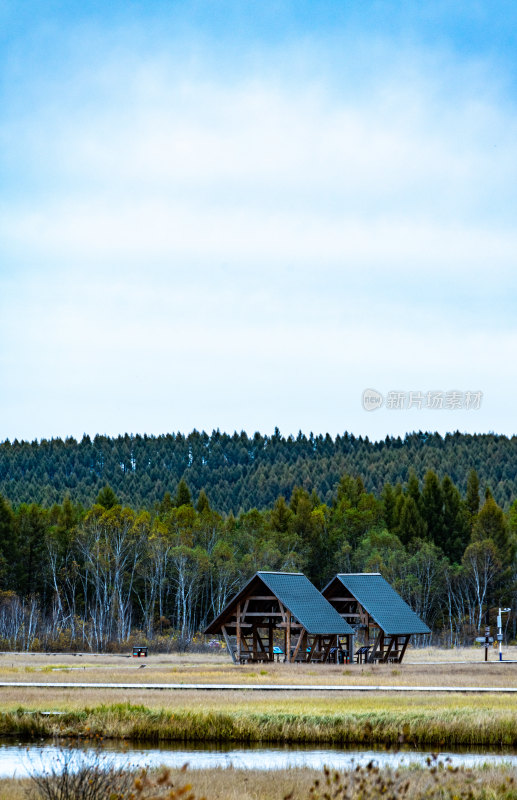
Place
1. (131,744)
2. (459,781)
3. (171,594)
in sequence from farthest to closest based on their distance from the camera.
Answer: (171,594)
(131,744)
(459,781)

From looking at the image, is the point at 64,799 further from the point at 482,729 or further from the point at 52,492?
the point at 52,492

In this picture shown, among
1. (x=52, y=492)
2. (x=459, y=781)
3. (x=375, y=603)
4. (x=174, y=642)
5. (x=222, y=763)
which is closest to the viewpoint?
(x=459, y=781)

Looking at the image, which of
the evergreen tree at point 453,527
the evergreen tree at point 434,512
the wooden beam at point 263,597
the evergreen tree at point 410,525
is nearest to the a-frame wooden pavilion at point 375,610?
the wooden beam at point 263,597

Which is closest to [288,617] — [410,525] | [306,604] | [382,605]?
[306,604]

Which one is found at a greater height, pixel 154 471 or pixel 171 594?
pixel 154 471

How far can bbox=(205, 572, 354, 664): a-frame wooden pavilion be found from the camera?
4897 centimetres

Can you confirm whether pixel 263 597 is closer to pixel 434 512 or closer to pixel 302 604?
pixel 302 604

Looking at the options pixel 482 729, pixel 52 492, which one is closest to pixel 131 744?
pixel 482 729

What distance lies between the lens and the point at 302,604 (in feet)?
163

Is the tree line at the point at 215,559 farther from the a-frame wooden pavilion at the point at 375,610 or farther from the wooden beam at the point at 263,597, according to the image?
the wooden beam at the point at 263,597

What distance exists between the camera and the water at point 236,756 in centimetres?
1881

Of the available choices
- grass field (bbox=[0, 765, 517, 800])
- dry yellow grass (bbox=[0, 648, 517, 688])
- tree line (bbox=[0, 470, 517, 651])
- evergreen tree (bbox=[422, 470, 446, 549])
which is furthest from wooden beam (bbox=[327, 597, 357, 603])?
evergreen tree (bbox=[422, 470, 446, 549])

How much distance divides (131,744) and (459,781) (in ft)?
29.9

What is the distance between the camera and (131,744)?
22.5 m
